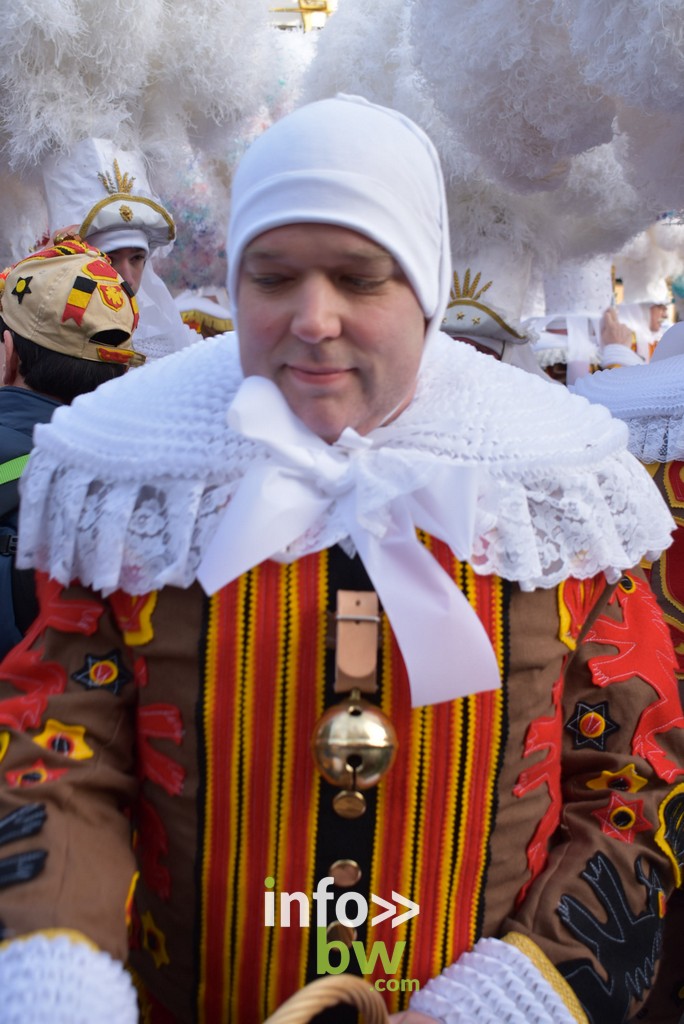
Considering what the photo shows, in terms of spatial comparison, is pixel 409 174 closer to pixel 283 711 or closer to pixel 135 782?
pixel 283 711

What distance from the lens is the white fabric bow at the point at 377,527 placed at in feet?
3.84

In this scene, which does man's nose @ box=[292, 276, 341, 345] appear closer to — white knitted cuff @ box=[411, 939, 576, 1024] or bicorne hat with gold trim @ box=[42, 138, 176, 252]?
white knitted cuff @ box=[411, 939, 576, 1024]

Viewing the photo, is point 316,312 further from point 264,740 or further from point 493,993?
point 493,993

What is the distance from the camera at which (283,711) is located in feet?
4.01

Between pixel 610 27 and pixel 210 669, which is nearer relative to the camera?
pixel 210 669

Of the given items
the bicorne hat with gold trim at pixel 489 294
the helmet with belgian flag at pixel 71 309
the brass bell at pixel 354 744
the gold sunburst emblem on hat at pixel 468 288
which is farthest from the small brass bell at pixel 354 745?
the gold sunburst emblem on hat at pixel 468 288

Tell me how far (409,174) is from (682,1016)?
1.68m

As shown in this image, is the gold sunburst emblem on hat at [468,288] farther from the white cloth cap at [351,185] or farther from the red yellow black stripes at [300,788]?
the red yellow black stripes at [300,788]

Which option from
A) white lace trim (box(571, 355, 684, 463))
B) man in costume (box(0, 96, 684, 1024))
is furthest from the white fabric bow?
white lace trim (box(571, 355, 684, 463))

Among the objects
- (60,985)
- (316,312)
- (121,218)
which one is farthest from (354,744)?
(121,218)

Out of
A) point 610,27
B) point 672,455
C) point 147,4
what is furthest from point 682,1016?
point 147,4

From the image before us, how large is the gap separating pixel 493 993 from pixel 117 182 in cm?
368

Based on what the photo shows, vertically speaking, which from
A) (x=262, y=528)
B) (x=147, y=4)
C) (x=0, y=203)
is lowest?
(x=262, y=528)

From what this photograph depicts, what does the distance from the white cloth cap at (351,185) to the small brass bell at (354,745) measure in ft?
1.65
